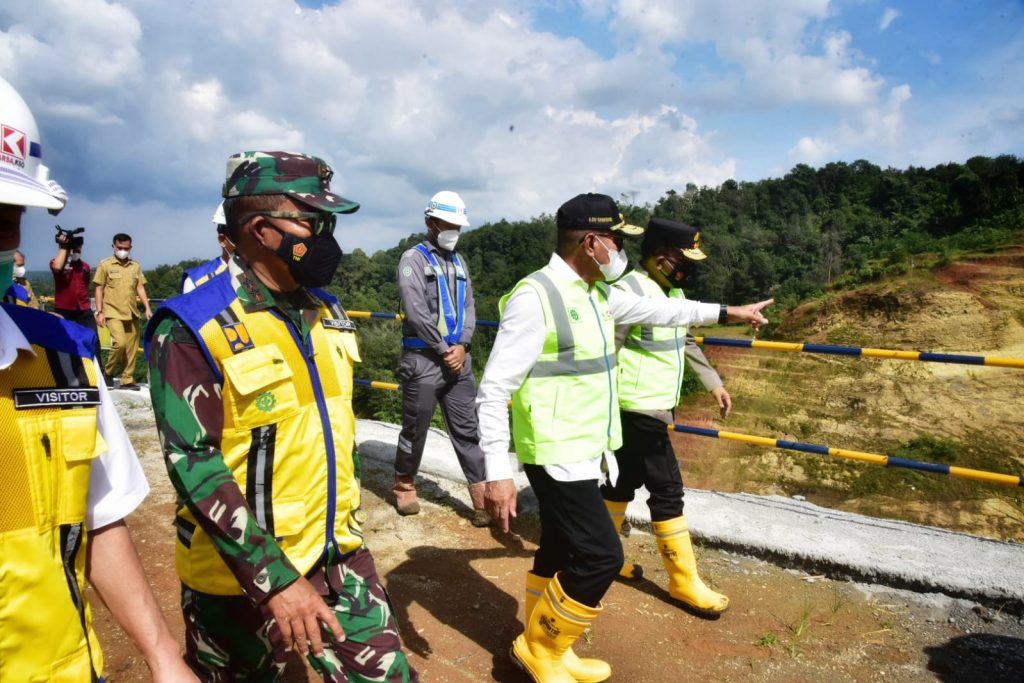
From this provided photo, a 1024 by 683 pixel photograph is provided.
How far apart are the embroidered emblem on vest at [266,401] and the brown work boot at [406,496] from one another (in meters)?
3.13

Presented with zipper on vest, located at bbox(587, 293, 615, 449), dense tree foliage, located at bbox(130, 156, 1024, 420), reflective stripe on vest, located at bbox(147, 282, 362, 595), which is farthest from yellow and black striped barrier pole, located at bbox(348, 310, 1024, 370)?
dense tree foliage, located at bbox(130, 156, 1024, 420)

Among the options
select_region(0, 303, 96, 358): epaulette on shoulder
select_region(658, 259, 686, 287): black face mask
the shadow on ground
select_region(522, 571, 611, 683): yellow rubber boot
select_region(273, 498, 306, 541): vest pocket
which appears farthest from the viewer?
select_region(658, 259, 686, 287): black face mask

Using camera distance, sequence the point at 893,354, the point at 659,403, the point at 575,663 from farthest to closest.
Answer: the point at 893,354
the point at 659,403
the point at 575,663

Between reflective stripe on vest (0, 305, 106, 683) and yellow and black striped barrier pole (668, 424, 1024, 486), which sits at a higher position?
reflective stripe on vest (0, 305, 106, 683)

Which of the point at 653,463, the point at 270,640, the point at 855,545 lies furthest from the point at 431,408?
the point at 855,545

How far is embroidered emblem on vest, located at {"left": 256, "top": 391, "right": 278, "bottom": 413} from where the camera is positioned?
5.57 feet

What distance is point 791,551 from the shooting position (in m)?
3.96

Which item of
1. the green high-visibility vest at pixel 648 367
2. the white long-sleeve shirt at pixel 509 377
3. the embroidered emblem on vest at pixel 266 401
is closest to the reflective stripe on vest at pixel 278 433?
the embroidered emblem on vest at pixel 266 401

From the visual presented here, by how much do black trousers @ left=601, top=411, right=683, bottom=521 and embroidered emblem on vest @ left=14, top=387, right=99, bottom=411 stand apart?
2.66 metres

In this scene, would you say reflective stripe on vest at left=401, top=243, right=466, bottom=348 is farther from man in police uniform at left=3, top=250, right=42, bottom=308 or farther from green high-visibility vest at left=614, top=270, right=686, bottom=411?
man in police uniform at left=3, top=250, right=42, bottom=308

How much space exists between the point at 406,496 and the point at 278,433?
313 centimetres

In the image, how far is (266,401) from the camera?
1.71m

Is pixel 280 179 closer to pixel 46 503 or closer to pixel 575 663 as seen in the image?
pixel 46 503

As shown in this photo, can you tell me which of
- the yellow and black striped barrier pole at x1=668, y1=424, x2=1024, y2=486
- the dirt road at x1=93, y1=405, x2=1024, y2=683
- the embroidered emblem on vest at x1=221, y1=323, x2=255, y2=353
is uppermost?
the embroidered emblem on vest at x1=221, y1=323, x2=255, y2=353
